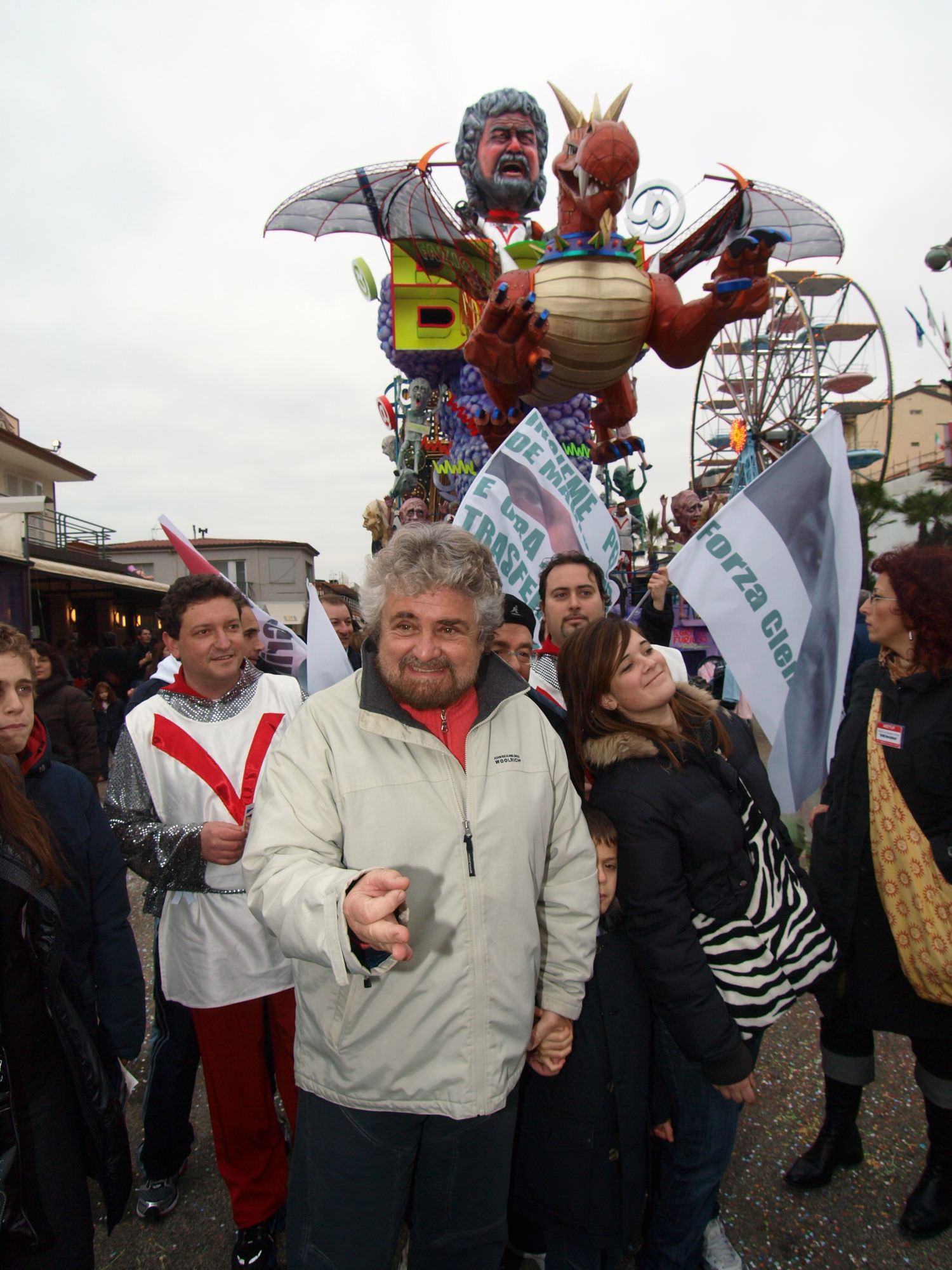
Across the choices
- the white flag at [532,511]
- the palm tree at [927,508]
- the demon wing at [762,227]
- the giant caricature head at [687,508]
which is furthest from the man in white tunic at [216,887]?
the palm tree at [927,508]

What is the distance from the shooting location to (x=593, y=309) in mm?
3846

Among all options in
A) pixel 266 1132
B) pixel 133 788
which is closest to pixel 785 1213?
pixel 266 1132

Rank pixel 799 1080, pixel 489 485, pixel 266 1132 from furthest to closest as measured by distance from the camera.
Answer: pixel 489 485, pixel 799 1080, pixel 266 1132

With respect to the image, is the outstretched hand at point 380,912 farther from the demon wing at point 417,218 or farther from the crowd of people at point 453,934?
the demon wing at point 417,218

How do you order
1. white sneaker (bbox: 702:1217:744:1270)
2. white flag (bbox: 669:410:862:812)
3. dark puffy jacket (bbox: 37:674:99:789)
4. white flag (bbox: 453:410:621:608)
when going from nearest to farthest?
white sneaker (bbox: 702:1217:744:1270)
white flag (bbox: 669:410:862:812)
white flag (bbox: 453:410:621:608)
dark puffy jacket (bbox: 37:674:99:789)

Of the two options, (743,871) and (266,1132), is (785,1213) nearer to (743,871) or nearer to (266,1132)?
(743,871)

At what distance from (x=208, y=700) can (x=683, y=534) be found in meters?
6.64

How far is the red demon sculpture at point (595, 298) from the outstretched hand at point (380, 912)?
10.1 ft

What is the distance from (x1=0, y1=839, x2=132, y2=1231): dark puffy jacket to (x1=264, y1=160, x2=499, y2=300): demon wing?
4704 mm

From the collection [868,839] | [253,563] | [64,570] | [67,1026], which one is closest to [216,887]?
[67,1026]

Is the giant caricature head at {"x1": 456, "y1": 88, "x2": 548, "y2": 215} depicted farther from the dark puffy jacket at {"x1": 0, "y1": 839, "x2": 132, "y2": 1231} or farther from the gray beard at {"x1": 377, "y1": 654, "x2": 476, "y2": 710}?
the dark puffy jacket at {"x1": 0, "y1": 839, "x2": 132, "y2": 1231}

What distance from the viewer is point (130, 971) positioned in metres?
1.94

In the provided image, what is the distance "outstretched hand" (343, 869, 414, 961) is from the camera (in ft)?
3.89

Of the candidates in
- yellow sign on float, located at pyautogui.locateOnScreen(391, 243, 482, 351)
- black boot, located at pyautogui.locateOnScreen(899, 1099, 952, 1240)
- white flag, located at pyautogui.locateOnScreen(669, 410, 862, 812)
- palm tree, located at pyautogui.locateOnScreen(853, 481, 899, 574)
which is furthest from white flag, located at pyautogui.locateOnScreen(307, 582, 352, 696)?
palm tree, located at pyautogui.locateOnScreen(853, 481, 899, 574)
